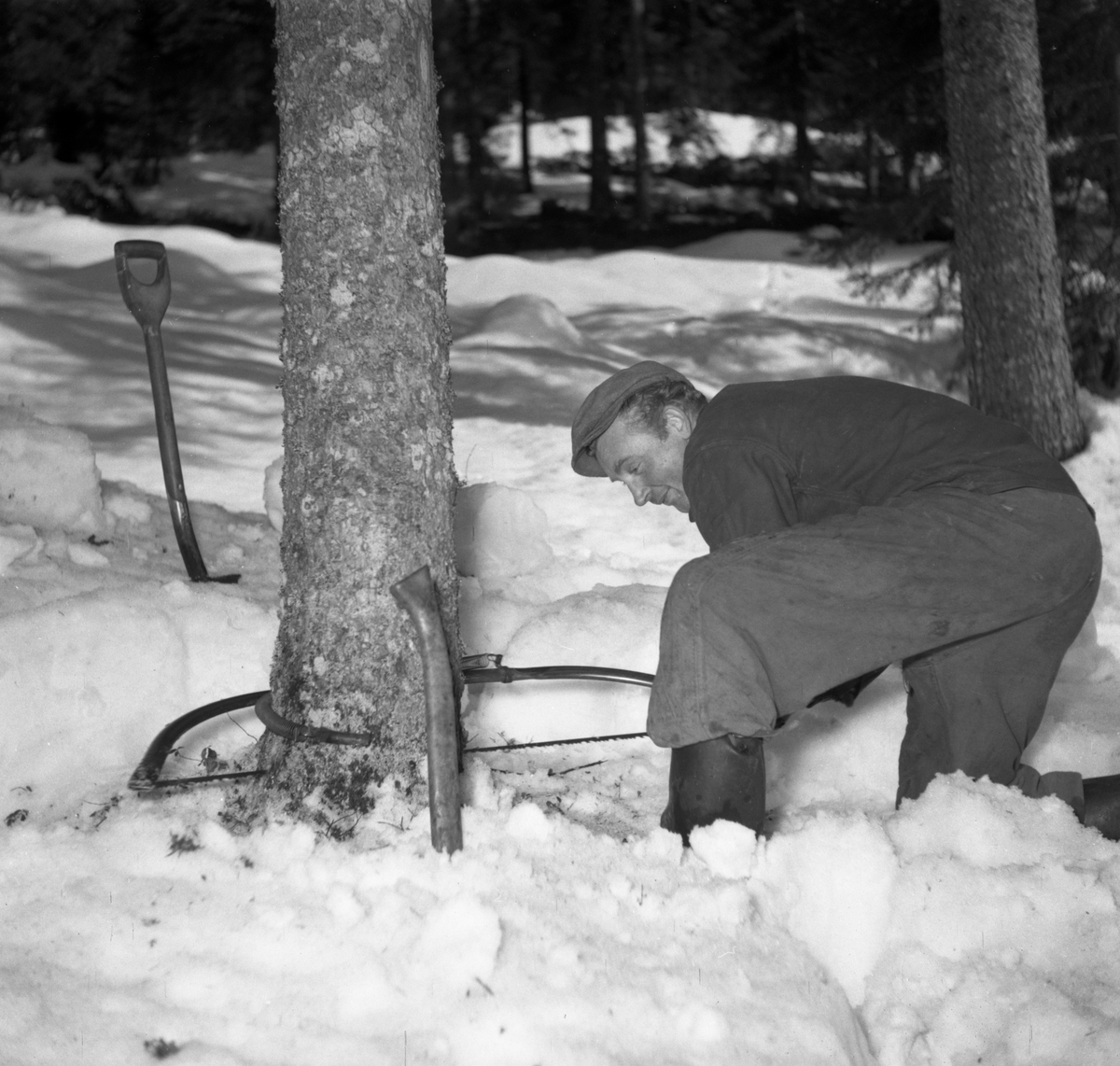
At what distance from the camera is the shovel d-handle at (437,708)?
88.3 inches

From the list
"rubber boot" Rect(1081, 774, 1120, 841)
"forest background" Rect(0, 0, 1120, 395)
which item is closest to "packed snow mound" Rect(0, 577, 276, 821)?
"rubber boot" Rect(1081, 774, 1120, 841)

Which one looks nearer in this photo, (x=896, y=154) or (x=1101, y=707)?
(x=1101, y=707)

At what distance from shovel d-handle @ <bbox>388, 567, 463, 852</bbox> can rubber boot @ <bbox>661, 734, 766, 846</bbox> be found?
0.48m

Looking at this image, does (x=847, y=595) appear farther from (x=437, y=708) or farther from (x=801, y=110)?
(x=801, y=110)

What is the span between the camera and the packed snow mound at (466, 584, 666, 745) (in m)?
3.38

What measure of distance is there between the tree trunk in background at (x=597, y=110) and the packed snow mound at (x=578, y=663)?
17.5m

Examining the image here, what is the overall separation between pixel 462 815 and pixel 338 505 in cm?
77

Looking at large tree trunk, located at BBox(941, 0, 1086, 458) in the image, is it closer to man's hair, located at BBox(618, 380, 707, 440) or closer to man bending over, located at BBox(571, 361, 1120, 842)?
man bending over, located at BBox(571, 361, 1120, 842)

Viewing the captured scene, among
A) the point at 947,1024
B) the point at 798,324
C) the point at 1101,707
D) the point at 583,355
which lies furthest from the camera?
the point at 798,324

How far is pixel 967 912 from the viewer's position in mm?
2383

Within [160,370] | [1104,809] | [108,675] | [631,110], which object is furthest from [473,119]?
[1104,809]

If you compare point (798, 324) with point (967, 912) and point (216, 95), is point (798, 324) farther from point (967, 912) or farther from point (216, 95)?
point (216, 95)

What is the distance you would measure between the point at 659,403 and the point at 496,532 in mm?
1732

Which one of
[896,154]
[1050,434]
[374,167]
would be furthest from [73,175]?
[374,167]
